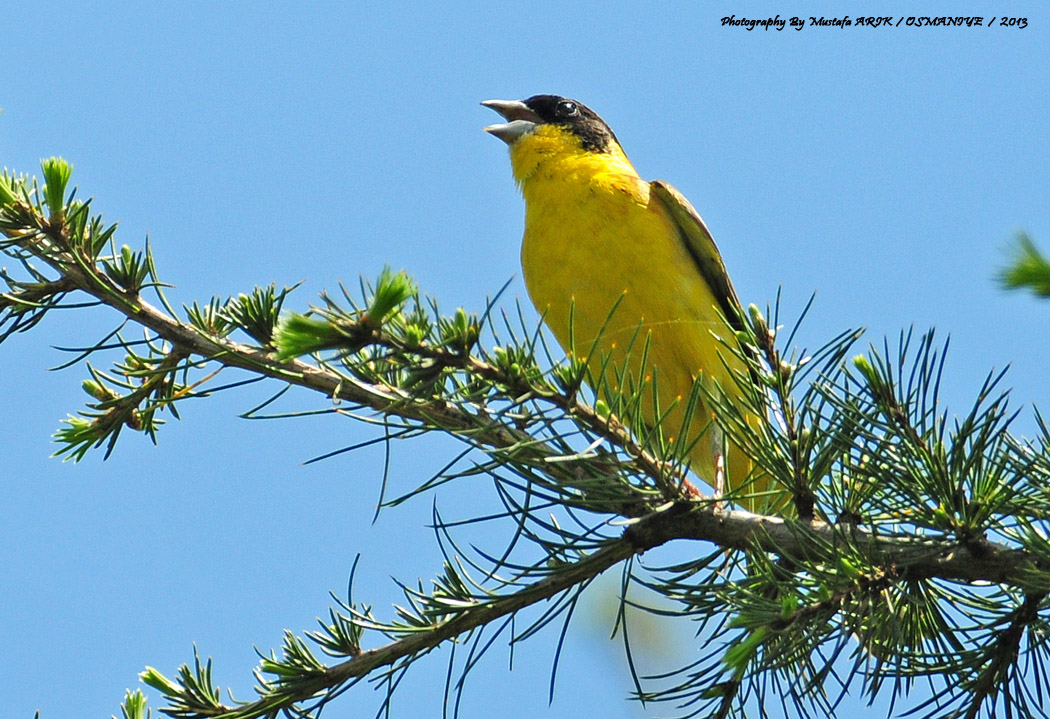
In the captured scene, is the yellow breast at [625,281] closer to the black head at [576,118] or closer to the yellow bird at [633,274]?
the yellow bird at [633,274]

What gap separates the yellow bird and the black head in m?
0.46

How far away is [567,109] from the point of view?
643 centimetres

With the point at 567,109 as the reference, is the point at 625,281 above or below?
below

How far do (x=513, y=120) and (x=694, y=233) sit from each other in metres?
1.75

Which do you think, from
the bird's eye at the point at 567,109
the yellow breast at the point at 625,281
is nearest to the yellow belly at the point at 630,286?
the yellow breast at the point at 625,281

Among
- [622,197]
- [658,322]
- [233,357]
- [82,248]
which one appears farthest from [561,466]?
[622,197]

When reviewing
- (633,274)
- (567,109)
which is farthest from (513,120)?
(633,274)

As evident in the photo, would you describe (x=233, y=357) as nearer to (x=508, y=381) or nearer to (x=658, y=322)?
(x=508, y=381)

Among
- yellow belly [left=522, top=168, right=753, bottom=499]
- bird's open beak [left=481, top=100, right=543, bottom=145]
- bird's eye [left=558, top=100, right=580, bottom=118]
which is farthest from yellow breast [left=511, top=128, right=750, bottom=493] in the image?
bird's eye [left=558, top=100, right=580, bottom=118]

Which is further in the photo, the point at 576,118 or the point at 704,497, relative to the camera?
the point at 576,118

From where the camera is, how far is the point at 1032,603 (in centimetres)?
218

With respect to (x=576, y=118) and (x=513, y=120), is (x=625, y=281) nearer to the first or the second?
(x=576, y=118)

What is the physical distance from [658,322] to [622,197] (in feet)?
2.82

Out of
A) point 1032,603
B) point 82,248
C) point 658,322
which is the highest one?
point 658,322
